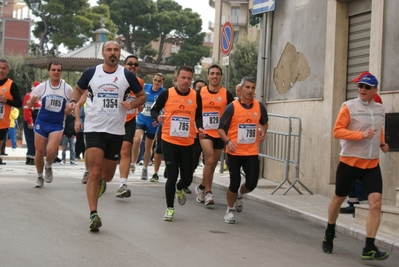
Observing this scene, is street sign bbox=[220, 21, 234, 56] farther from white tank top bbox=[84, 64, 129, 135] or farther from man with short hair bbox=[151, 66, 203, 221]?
white tank top bbox=[84, 64, 129, 135]

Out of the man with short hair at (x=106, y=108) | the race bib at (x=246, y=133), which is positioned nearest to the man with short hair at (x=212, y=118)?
the race bib at (x=246, y=133)

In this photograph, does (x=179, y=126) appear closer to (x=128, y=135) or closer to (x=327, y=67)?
(x=128, y=135)

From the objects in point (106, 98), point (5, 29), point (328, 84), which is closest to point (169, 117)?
point (106, 98)

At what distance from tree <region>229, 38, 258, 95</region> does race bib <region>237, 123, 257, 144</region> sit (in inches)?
2163

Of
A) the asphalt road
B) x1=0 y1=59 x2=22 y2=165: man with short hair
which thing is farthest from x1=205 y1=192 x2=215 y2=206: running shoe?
x1=0 y1=59 x2=22 y2=165: man with short hair

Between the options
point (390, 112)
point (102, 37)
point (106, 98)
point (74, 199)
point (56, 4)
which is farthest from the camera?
point (56, 4)

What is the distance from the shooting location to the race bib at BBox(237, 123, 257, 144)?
1160 cm

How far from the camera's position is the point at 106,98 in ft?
33.2

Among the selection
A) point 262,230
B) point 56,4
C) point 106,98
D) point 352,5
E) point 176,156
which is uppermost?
point 56,4

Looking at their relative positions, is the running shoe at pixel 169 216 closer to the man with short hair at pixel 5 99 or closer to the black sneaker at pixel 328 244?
→ the black sneaker at pixel 328 244

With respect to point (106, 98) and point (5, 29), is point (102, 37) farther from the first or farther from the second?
point (5, 29)

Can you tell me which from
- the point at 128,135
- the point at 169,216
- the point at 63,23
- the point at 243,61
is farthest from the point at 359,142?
the point at 63,23

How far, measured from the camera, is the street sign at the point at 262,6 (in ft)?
61.3

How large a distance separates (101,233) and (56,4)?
2571 inches
